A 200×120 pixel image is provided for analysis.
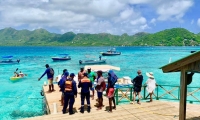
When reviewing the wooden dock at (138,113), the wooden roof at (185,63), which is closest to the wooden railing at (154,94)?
the wooden dock at (138,113)

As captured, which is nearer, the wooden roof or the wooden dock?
the wooden roof

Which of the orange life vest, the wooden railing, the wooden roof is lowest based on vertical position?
the wooden railing

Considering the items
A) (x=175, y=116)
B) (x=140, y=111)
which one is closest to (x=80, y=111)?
(x=140, y=111)

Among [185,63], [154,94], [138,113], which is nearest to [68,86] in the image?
[138,113]

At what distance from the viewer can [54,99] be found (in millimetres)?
13305

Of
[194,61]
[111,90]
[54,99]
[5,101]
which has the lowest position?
[5,101]

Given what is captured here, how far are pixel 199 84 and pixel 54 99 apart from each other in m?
23.5

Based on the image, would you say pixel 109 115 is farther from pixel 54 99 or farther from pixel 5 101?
pixel 5 101

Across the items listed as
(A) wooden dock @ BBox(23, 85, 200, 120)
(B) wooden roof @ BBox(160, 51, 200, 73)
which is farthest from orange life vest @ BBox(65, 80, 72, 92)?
(B) wooden roof @ BBox(160, 51, 200, 73)

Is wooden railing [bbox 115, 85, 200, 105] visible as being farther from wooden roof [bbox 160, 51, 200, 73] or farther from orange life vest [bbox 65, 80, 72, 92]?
wooden roof [bbox 160, 51, 200, 73]

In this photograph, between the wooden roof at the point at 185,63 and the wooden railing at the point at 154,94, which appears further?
the wooden railing at the point at 154,94

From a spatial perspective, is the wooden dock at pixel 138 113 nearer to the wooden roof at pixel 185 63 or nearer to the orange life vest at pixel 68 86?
the orange life vest at pixel 68 86

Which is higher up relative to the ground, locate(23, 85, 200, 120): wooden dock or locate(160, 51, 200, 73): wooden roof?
locate(160, 51, 200, 73): wooden roof

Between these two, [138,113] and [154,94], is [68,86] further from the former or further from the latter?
[154,94]
